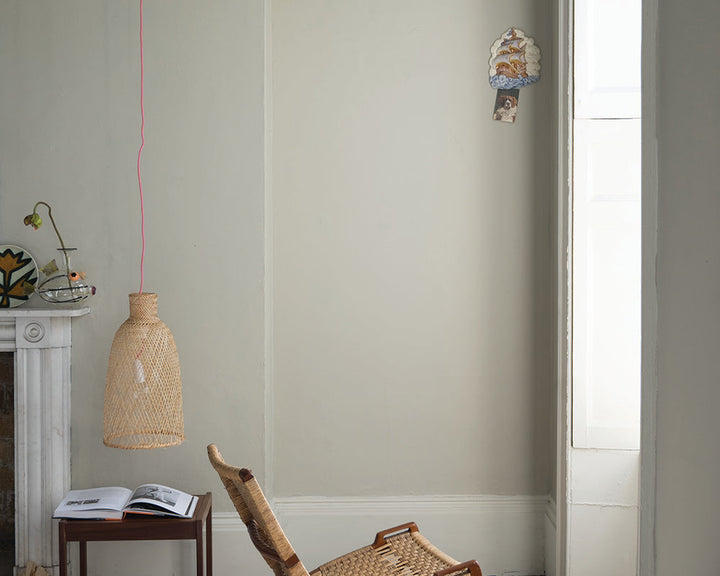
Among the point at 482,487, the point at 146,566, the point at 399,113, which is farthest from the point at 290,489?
the point at 399,113

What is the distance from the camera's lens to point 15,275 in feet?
9.02

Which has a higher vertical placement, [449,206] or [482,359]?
[449,206]

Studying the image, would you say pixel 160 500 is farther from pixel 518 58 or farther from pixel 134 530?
pixel 518 58

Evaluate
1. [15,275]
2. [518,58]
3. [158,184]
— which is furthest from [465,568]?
[518,58]

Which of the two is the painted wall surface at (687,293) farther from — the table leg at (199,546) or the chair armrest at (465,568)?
the table leg at (199,546)

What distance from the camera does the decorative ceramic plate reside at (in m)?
2.73

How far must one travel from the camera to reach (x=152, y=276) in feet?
9.34

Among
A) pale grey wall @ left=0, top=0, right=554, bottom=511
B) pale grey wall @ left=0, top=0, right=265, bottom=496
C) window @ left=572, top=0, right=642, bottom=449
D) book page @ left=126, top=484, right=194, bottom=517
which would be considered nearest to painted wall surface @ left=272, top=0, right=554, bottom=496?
pale grey wall @ left=0, top=0, right=554, bottom=511

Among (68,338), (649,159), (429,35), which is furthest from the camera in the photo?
(429,35)

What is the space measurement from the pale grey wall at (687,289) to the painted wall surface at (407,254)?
1.97 meters

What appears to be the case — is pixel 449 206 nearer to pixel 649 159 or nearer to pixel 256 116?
pixel 256 116

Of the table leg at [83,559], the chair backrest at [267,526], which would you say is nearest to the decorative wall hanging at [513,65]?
the chair backrest at [267,526]

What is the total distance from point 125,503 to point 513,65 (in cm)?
251

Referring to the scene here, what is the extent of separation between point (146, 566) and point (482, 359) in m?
1.73
